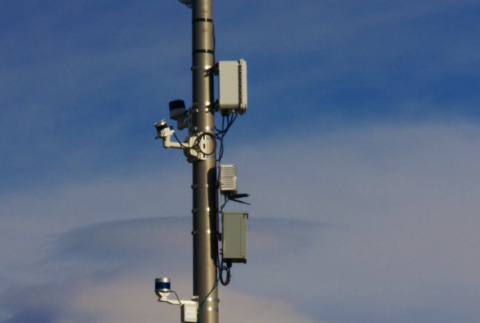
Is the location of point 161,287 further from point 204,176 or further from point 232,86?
point 232,86

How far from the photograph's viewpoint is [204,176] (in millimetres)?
17797

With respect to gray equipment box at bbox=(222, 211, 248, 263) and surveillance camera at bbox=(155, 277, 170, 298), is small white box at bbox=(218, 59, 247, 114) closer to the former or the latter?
gray equipment box at bbox=(222, 211, 248, 263)

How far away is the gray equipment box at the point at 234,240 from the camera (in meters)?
17.3

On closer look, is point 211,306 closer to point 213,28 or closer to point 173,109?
point 173,109

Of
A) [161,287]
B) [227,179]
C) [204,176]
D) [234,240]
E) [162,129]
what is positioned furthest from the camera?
[204,176]

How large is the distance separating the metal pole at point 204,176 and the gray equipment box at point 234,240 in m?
0.32

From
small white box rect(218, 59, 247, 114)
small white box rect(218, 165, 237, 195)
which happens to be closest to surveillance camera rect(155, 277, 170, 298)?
small white box rect(218, 165, 237, 195)

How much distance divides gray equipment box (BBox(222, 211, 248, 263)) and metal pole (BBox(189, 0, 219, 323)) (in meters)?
0.32

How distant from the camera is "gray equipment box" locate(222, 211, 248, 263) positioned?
17297 mm

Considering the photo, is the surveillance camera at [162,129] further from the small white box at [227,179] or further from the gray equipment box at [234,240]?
the gray equipment box at [234,240]

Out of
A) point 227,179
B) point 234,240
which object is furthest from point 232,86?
point 234,240

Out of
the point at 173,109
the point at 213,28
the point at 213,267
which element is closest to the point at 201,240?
the point at 213,267

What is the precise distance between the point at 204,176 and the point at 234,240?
5.01 ft

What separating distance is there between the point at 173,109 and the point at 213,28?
2037 millimetres
